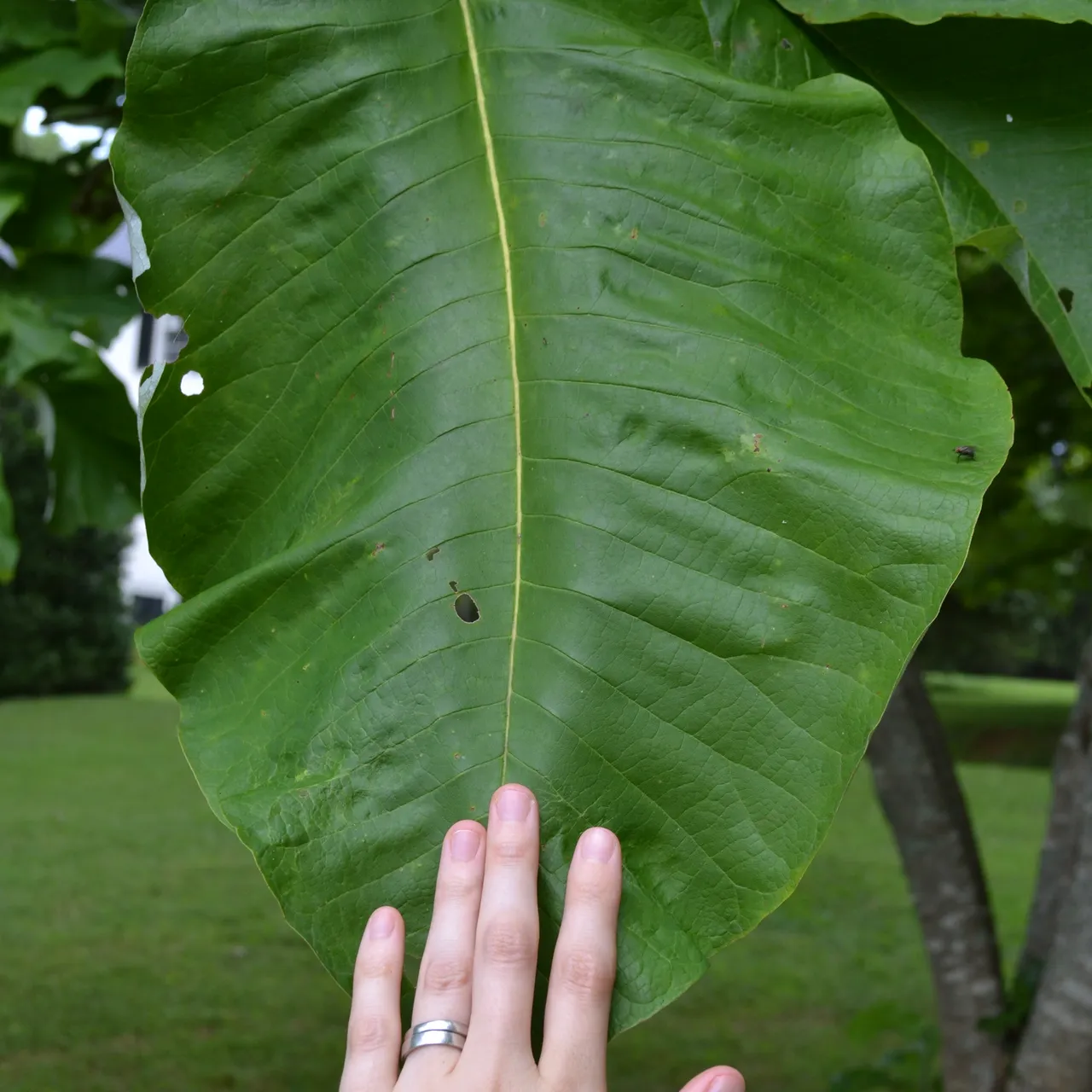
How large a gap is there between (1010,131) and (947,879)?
2302mm

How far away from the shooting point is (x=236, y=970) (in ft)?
19.1

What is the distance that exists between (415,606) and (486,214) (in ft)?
0.82

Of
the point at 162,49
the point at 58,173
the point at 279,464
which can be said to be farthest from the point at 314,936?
the point at 58,173

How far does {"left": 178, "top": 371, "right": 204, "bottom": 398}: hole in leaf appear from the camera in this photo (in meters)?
0.75

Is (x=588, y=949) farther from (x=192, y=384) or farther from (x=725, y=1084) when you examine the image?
(x=192, y=384)

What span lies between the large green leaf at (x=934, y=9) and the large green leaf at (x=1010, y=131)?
0.10 meters

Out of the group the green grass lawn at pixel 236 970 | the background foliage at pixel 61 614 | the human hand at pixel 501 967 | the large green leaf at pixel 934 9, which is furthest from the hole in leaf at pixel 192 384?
the background foliage at pixel 61 614

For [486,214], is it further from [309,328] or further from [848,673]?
[848,673]

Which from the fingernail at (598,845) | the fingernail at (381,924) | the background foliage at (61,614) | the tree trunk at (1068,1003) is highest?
the fingernail at (598,845)

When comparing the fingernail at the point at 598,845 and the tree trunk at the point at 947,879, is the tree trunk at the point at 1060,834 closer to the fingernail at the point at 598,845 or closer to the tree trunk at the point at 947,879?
the tree trunk at the point at 947,879

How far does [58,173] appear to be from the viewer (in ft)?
4.94

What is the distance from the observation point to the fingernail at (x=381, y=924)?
632mm

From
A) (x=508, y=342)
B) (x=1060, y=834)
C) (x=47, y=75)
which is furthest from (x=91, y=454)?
(x=1060, y=834)

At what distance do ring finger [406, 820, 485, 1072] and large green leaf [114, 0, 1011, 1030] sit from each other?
0.04 ft
